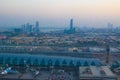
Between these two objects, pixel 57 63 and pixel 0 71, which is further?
pixel 57 63

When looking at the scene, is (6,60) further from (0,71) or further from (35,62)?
(0,71)

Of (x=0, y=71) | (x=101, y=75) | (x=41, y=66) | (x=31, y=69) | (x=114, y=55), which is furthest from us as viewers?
(x=114, y=55)

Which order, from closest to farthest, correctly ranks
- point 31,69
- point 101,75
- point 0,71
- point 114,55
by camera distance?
1. point 101,75
2. point 0,71
3. point 31,69
4. point 114,55

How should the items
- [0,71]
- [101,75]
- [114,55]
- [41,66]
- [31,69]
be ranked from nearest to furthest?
1. [101,75]
2. [0,71]
3. [31,69]
4. [41,66]
5. [114,55]

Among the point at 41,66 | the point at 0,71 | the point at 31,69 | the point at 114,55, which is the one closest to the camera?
the point at 0,71

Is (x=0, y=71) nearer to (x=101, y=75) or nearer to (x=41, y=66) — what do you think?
(x=41, y=66)

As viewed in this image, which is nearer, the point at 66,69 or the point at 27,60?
the point at 66,69

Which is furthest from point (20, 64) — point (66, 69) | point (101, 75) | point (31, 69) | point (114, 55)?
point (114, 55)

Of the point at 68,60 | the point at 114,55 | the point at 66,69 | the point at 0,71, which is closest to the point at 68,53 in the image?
the point at 114,55
